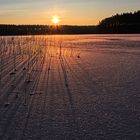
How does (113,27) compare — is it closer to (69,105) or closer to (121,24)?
(121,24)

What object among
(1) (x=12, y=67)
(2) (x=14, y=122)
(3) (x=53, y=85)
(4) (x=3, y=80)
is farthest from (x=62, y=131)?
(1) (x=12, y=67)

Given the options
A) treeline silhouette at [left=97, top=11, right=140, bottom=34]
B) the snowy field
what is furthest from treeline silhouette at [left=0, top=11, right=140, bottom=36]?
the snowy field

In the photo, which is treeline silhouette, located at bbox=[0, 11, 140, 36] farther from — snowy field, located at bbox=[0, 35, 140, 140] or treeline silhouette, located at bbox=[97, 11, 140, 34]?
snowy field, located at bbox=[0, 35, 140, 140]

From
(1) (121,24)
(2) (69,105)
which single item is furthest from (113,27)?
(2) (69,105)

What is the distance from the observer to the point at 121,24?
187 ft

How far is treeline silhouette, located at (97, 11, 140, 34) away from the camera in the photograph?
5284cm

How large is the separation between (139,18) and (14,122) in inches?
2139

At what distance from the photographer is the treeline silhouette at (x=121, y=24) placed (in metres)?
52.8

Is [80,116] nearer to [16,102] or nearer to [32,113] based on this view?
[32,113]

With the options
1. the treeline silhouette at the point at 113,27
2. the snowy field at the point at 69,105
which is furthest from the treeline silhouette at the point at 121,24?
the snowy field at the point at 69,105

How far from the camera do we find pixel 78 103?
5648mm

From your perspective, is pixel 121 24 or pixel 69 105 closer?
pixel 69 105

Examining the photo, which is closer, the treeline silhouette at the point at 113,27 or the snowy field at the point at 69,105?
the snowy field at the point at 69,105

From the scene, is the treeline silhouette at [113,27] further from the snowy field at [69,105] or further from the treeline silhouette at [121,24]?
the snowy field at [69,105]
